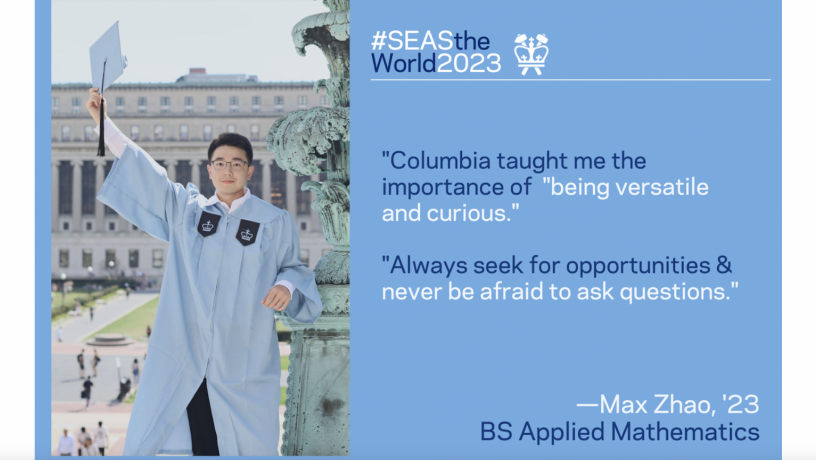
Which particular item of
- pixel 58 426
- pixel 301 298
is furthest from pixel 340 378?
pixel 58 426

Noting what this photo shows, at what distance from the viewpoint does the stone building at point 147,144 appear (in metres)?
69.3

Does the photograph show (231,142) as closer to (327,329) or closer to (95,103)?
(95,103)

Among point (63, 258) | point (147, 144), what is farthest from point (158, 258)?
point (147, 144)

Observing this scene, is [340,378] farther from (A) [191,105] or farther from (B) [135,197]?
(A) [191,105]

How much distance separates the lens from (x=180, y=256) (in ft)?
13.6

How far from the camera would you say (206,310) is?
13.4 feet

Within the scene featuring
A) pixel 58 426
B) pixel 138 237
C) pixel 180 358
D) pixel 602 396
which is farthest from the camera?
pixel 138 237

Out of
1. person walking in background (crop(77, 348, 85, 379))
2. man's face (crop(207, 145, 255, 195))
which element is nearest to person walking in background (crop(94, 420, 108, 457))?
person walking in background (crop(77, 348, 85, 379))

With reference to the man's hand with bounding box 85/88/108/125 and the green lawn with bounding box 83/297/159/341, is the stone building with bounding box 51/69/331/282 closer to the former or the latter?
the green lawn with bounding box 83/297/159/341

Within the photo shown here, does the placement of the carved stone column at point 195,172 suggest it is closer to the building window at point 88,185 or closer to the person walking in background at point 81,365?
the building window at point 88,185

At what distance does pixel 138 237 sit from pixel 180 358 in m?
68.9

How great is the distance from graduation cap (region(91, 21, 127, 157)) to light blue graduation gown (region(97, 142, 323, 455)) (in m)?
0.32

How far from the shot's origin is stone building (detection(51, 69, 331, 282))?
227 feet

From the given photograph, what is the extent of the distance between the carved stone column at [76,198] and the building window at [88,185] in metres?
0.31
